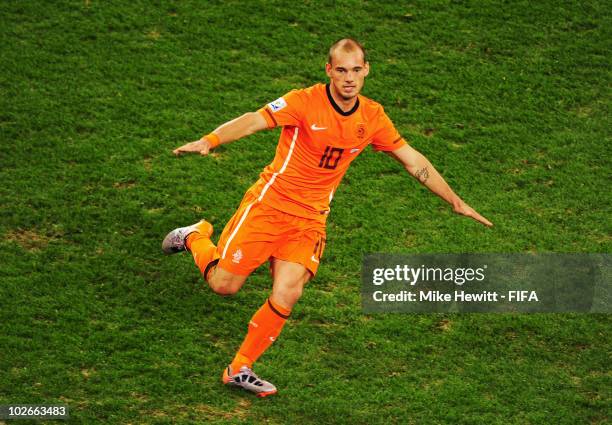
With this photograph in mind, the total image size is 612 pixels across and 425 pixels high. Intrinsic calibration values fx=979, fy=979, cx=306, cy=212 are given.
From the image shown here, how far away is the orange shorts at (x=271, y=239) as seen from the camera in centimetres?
736

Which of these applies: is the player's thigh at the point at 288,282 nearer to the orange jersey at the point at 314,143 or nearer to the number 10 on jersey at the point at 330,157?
the orange jersey at the point at 314,143

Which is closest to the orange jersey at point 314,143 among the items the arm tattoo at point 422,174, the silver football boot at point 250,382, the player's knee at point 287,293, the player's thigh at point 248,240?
the player's thigh at point 248,240

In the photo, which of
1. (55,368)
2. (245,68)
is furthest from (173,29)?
(55,368)

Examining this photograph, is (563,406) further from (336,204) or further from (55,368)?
(55,368)

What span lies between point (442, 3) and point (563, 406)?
21.0ft

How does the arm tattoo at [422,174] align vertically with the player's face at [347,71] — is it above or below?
below

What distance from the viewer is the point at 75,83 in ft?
35.2

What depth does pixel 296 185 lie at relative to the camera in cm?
738

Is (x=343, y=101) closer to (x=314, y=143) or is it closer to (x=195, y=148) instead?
(x=314, y=143)

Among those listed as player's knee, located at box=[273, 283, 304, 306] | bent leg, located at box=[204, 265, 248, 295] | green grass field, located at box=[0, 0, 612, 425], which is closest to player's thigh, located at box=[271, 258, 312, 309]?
player's knee, located at box=[273, 283, 304, 306]

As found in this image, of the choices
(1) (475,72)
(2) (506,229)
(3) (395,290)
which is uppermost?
(1) (475,72)

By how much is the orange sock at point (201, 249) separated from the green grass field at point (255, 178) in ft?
1.44

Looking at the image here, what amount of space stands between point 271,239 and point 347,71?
1386 millimetres

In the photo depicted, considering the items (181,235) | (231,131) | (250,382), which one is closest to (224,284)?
(250,382)
